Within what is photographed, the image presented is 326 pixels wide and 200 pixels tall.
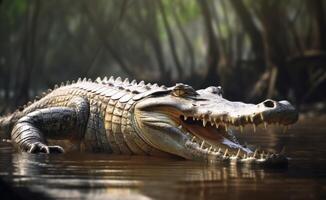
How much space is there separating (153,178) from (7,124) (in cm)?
398

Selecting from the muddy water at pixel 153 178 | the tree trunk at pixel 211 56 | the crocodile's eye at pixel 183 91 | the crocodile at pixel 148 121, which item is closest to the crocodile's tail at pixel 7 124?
the crocodile at pixel 148 121

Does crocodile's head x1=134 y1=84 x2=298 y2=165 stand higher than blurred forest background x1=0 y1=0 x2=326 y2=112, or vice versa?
blurred forest background x1=0 y1=0 x2=326 y2=112

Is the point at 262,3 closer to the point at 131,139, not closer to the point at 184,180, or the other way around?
the point at 131,139

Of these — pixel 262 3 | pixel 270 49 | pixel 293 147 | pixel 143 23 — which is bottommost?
pixel 293 147

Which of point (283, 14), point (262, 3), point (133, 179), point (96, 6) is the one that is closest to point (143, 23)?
point (96, 6)

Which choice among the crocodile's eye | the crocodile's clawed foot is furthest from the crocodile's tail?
the crocodile's eye

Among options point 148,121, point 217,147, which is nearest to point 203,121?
point 217,147

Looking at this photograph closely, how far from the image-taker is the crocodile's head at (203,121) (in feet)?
14.0

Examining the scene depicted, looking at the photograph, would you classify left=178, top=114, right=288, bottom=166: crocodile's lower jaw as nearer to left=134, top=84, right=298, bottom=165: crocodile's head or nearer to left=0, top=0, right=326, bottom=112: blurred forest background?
left=134, top=84, right=298, bottom=165: crocodile's head

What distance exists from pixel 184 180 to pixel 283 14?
1479cm

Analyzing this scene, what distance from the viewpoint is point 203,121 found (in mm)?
4766

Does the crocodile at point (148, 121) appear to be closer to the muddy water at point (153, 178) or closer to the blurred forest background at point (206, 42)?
the muddy water at point (153, 178)

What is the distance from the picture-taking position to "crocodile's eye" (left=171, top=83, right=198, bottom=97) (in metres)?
5.14

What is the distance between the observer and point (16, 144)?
5691 millimetres
